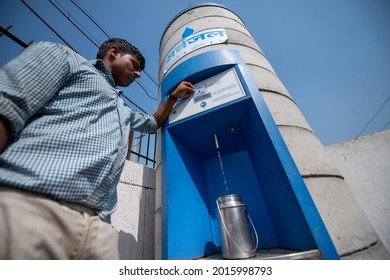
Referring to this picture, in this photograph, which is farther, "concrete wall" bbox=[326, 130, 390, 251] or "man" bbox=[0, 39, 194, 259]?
"concrete wall" bbox=[326, 130, 390, 251]

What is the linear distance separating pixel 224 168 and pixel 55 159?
1.37 meters

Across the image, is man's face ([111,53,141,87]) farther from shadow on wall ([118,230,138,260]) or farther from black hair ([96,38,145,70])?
shadow on wall ([118,230,138,260])

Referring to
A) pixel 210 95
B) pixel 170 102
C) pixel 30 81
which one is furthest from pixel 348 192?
pixel 30 81

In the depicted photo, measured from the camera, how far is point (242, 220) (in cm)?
109

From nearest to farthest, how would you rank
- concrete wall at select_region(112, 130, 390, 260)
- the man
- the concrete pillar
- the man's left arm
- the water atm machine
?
1. the man
2. the concrete pillar
3. the water atm machine
4. concrete wall at select_region(112, 130, 390, 260)
5. the man's left arm

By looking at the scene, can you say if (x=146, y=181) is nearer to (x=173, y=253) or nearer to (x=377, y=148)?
(x=173, y=253)

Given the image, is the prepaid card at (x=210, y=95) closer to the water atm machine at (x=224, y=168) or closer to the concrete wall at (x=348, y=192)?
the water atm machine at (x=224, y=168)

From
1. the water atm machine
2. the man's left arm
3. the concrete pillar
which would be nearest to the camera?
the concrete pillar

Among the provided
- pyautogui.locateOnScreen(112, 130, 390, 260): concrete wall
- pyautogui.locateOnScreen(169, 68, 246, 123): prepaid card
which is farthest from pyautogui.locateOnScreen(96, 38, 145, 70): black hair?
pyautogui.locateOnScreen(112, 130, 390, 260): concrete wall

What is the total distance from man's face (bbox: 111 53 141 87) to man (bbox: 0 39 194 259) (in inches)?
17.4

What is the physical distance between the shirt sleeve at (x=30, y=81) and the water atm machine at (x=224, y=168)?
2.91 ft

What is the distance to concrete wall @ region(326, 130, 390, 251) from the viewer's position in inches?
46.5

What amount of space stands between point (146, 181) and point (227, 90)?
1.23m
